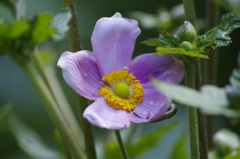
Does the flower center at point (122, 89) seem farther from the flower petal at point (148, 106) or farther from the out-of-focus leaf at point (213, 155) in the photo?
the out-of-focus leaf at point (213, 155)

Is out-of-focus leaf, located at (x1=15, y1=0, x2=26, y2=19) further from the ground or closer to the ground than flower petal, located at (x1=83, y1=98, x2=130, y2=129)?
further from the ground

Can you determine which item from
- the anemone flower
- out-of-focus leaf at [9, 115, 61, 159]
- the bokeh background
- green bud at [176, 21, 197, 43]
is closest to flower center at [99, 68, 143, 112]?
the anemone flower

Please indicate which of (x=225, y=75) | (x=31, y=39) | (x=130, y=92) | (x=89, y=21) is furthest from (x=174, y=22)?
(x=89, y=21)

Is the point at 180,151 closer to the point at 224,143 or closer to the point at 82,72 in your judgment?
the point at 224,143

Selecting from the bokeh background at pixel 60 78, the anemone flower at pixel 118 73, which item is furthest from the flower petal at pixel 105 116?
the bokeh background at pixel 60 78

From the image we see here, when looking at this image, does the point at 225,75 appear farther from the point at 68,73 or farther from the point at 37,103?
the point at 68,73

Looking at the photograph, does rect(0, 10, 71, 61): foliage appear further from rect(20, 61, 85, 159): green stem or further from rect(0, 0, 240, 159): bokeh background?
rect(0, 0, 240, 159): bokeh background
